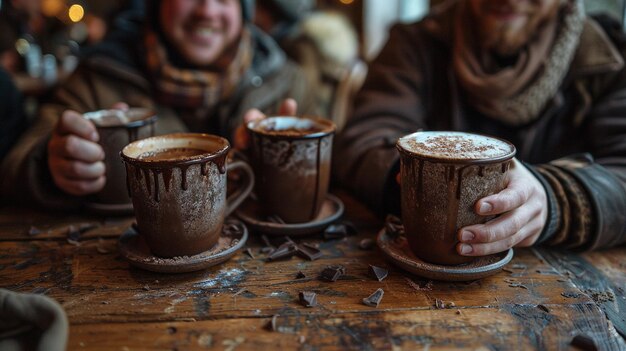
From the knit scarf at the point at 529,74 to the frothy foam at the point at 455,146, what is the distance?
546mm

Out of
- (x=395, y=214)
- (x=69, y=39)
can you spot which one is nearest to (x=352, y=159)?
(x=395, y=214)

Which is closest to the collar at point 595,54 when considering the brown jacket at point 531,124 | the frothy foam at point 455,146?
the brown jacket at point 531,124

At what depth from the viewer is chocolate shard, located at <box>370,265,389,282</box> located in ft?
3.13

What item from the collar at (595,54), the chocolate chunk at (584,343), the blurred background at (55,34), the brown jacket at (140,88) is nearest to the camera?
the chocolate chunk at (584,343)

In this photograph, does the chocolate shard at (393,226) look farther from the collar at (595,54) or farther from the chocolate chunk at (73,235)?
the collar at (595,54)

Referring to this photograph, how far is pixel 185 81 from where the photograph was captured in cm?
187

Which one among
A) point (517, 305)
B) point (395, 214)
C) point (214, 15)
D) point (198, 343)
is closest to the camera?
point (198, 343)

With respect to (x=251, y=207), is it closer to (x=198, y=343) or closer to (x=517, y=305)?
(x=198, y=343)

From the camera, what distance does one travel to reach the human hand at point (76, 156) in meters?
1.16

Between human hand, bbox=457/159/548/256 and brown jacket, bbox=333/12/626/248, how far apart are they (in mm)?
53

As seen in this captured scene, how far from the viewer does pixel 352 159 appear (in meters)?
1.40

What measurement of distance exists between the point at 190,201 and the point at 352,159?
59 centimetres

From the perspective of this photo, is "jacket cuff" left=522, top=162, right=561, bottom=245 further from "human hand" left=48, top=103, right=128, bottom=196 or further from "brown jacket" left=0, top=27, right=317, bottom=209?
"brown jacket" left=0, top=27, right=317, bottom=209

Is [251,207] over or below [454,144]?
below
